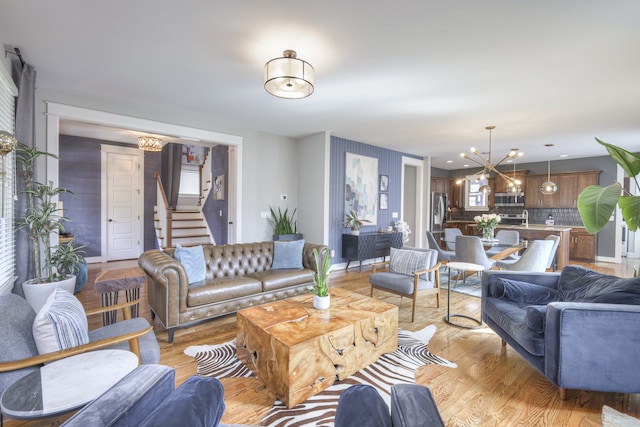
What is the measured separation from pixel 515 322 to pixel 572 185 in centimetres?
750

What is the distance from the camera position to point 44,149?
11.6 ft

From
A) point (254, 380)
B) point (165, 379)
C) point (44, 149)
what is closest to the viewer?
point (165, 379)

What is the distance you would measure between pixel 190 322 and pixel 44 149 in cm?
283

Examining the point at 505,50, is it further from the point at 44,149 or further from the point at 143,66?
the point at 44,149

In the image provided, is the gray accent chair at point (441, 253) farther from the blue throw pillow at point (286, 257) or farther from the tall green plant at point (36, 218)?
the tall green plant at point (36, 218)

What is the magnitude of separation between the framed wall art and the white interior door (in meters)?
4.87

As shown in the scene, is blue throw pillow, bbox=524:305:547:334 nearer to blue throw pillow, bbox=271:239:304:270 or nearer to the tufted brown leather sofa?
the tufted brown leather sofa

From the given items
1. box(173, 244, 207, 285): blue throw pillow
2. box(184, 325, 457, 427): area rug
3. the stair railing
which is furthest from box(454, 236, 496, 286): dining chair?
the stair railing

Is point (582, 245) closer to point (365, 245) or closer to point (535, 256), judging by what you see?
point (535, 256)

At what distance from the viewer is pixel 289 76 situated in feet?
Answer: 8.08

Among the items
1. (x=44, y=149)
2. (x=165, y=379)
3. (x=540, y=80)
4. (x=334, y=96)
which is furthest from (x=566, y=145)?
(x=44, y=149)

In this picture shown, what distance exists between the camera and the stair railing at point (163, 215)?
6.02 meters

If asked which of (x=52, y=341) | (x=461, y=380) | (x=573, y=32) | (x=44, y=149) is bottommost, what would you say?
(x=461, y=380)

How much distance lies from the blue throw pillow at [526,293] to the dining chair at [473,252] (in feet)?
4.62
